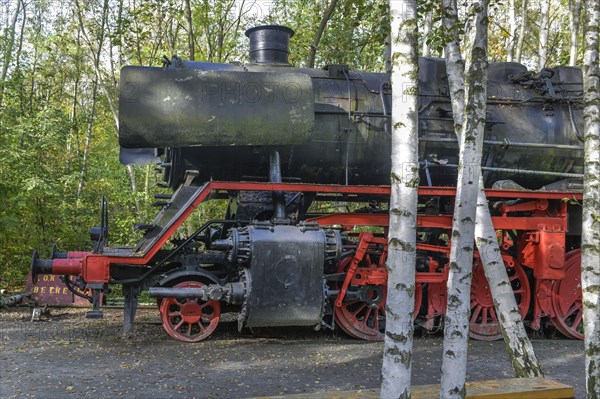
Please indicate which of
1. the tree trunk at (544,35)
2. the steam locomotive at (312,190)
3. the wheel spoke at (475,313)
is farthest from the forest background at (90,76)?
the wheel spoke at (475,313)

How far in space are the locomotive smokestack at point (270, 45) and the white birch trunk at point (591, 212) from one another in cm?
399

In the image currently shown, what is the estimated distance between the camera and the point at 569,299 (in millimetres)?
7734

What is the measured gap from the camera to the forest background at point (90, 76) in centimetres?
1195

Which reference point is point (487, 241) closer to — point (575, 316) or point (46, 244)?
point (575, 316)

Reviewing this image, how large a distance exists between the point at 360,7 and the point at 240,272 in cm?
302

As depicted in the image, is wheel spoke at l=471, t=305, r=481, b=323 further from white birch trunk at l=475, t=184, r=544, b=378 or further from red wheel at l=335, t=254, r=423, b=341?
white birch trunk at l=475, t=184, r=544, b=378

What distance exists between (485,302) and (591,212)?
11.2 feet

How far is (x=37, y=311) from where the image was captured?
8078mm

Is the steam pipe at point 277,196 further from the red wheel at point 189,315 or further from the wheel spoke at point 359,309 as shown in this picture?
the wheel spoke at point 359,309

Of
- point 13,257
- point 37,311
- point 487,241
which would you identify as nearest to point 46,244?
point 13,257

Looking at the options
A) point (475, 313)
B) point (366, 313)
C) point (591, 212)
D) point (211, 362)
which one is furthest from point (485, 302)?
point (211, 362)

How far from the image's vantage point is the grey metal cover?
636cm

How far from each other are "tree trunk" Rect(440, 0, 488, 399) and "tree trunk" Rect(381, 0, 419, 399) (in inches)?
21.0

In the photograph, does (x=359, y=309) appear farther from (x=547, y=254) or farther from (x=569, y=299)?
(x=569, y=299)
